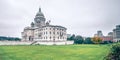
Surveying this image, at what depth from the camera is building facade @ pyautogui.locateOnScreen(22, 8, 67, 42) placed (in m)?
121

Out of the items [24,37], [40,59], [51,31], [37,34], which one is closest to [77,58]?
[40,59]

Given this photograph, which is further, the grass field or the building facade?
the building facade

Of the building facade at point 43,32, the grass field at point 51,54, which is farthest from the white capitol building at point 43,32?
the grass field at point 51,54

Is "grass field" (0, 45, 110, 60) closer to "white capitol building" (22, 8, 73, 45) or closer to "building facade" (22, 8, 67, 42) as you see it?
"white capitol building" (22, 8, 73, 45)

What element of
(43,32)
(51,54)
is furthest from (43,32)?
(51,54)

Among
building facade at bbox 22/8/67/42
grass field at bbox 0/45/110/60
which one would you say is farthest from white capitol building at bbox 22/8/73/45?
grass field at bbox 0/45/110/60

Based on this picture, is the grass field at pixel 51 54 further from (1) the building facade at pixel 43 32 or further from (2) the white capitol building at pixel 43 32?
(1) the building facade at pixel 43 32

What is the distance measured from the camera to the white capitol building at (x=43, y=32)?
12119cm

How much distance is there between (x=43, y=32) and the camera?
125 meters

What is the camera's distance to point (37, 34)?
130125 mm

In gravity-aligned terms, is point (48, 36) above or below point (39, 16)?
below

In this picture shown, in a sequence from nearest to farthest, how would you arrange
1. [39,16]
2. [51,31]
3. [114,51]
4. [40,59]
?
[114,51], [40,59], [51,31], [39,16]

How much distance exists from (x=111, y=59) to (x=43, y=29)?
328ft

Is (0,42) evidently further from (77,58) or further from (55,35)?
(77,58)
